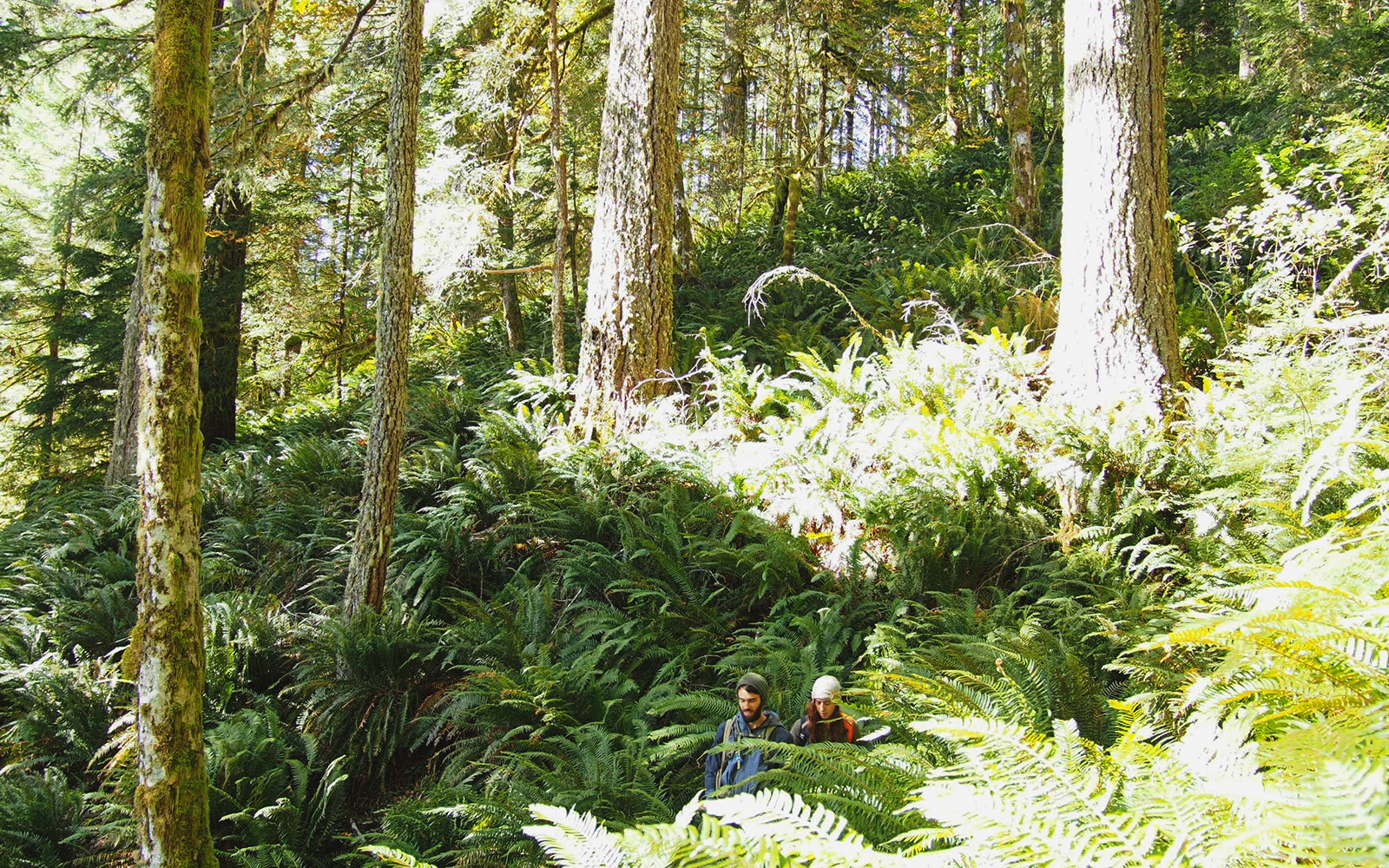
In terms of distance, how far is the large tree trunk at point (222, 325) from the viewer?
36.2 feet

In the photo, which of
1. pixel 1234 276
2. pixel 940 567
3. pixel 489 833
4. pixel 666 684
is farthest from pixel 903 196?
pixel 489 833

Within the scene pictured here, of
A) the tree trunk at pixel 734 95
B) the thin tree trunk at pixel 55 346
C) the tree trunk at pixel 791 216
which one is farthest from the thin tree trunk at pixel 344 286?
the tree trunk at pixel 791 216

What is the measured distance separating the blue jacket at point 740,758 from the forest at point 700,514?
5 centimetres

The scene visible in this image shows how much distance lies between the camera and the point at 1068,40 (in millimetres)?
6059

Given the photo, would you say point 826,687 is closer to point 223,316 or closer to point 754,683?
point 754,683

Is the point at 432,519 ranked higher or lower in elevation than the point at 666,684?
higher

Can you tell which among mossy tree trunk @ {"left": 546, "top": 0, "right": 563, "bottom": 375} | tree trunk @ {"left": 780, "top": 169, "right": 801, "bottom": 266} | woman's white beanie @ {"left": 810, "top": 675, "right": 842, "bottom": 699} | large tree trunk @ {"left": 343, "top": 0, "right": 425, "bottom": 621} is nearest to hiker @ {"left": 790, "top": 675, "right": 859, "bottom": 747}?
woman's white beanie @ {"left": 810, "top": 675, "right": 842, "bottom": 699}

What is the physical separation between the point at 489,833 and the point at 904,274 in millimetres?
7613

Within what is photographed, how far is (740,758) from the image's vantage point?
3.52m

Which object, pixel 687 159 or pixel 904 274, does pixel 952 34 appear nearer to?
pixel 687 159

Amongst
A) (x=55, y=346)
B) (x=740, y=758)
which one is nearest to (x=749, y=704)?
(x=740, y=758)

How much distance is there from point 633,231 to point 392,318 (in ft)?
8.87

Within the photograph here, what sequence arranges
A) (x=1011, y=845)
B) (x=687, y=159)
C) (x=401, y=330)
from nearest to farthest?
(x=1011, y=845) → (x=401, y=330) → (x=687, y=159)

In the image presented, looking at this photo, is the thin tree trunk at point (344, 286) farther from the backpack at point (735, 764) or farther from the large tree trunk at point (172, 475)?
the backpack at point (735, 764)
